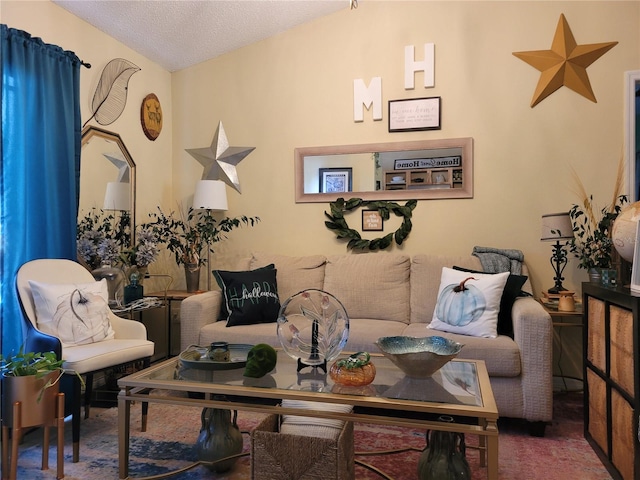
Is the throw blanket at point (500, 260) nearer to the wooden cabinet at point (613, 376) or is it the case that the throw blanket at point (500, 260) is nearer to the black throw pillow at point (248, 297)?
the wooden cabinet at point (613, 376)

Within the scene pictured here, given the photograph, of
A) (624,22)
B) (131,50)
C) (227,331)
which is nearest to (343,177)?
(227,331)

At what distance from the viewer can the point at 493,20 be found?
136 inches

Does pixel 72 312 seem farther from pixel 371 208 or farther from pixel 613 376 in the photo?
pixel 613 376

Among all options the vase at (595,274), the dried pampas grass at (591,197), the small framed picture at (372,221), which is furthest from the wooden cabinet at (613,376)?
the small framed picture at (372,221)

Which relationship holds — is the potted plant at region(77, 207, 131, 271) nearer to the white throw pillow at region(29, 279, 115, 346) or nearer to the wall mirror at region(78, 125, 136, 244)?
the wall mirror at region(78, 125, 136, 244)

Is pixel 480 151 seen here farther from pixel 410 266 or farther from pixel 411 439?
pixel 411 439

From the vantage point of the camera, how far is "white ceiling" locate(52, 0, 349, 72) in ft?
10.4

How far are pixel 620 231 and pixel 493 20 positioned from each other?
202 cm

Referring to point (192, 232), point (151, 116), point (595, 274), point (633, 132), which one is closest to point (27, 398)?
point (192, 232)

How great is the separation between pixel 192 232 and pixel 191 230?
0.07ft

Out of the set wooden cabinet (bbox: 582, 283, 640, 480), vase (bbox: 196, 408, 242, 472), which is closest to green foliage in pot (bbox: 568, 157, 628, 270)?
wooden cabinet (bbox: 582, 283, 640, 480)

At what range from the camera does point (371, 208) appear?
368 cm

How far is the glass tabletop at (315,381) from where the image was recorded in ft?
5.55

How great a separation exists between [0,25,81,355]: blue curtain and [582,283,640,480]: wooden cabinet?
8.97 ft
